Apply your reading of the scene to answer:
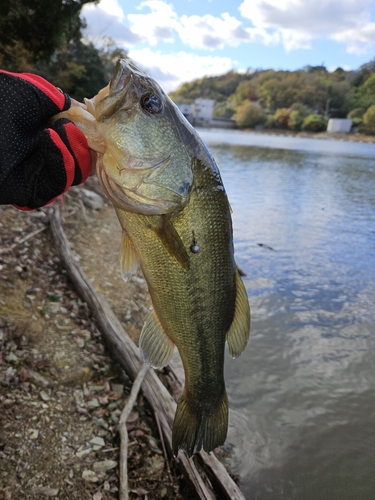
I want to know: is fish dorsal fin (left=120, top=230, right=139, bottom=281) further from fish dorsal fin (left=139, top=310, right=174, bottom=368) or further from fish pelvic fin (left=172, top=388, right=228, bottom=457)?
fish pelvic fin (left=172, top=388, right=228, bottom=457)

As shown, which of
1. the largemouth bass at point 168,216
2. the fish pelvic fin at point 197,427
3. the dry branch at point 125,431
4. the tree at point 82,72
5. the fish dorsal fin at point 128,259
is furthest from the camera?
the tree at point 82,72

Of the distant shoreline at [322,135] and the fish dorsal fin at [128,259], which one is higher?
the fish dorsal fin at [128,259]

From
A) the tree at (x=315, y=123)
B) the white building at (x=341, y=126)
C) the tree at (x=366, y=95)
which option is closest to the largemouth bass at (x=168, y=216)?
the white building at (x=341, y=126)

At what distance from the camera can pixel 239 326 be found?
2064mm

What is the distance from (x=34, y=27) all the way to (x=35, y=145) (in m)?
5.67

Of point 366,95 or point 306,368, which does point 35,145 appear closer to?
point 306,368

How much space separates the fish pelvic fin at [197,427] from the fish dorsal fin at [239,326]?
1.28 ft

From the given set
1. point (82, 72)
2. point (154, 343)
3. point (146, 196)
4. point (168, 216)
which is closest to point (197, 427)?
point (154, 343)

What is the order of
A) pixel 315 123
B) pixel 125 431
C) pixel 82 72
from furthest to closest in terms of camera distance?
pixel 315 123
pixel 82 72
pixel 125 431

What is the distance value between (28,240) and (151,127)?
428 centimetres

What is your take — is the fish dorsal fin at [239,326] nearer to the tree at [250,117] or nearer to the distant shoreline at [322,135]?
the distant shoreline at [322,135]

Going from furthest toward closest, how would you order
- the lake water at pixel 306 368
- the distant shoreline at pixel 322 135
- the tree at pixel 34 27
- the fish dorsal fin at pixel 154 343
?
the distant shoreline at pixel 322 135 < the tree at pixel 34 27 < the lake water at pixel 306 368 < the fish dorsal fin at pixel 154 343

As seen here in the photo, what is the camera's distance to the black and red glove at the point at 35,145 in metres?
1.65

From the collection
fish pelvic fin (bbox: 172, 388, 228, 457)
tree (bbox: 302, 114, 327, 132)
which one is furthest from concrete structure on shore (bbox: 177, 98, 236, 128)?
fish pelvic fin (bbox: 172, 388, 228, 457)
